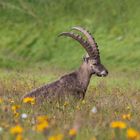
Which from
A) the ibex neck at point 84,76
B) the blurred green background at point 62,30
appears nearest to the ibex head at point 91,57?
the ibex neck at point 84,76

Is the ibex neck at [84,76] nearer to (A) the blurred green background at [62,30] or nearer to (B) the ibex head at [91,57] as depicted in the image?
(B) the ibex head at [91,57]

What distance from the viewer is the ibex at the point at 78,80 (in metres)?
13.8

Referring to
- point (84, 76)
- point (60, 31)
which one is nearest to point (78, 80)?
point (84, 76)

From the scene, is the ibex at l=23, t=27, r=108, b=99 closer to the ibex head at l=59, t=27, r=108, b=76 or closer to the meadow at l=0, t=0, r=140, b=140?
the ibex head at l=59, t=27, r=108, b=76

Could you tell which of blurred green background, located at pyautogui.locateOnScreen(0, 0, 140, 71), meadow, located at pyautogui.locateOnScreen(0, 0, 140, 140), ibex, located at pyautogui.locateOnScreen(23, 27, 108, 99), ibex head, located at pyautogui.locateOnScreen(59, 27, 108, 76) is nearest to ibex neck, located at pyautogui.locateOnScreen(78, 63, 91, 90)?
ibex, located at pyautogui.locateOnScreen(23, 27, 108, 99)

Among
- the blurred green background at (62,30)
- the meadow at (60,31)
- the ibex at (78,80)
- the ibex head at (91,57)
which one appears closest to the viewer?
the ibex at (78,80)

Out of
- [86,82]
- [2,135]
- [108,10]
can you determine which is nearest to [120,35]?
[108,10]

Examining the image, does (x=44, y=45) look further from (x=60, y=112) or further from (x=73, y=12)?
(x=60, y=112)

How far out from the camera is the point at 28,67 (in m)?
51.3

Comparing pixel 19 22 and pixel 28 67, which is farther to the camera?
pixel 19 22

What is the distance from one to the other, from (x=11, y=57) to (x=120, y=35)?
13.2m

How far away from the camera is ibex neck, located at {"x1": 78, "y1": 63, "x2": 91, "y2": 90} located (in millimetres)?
15688

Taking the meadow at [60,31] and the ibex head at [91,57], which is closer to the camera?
the ibex head at [91,57]

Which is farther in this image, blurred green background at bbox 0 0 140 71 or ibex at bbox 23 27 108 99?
blurred green background at bbox 0 0 140 71
